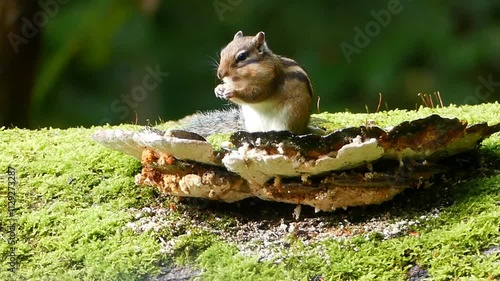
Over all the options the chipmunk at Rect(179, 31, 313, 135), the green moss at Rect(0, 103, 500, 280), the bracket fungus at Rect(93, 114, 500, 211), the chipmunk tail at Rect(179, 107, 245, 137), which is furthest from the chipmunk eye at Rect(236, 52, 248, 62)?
the bracket fungus at Rect(93, 114, 500, 211)

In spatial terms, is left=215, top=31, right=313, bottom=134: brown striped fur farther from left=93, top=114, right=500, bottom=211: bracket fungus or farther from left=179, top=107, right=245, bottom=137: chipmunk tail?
left=93, top=114, right=500, bottom=211: bracket fungus

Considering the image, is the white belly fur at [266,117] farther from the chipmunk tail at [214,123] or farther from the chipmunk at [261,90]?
the chipmunk tail at [214,123]

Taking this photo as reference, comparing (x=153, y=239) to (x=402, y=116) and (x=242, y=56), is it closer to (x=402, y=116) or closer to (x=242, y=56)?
(x=242, y=56)

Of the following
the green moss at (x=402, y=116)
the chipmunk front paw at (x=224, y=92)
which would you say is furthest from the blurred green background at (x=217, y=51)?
the chipmunk front paw at (x=224, y=92)

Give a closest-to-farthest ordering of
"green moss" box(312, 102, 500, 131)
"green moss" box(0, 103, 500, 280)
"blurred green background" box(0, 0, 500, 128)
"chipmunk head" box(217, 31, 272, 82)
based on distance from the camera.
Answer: "green moss" box(0, 103, 500, 280) < "green moss" box(312, 102, 500, 131) < "chipmunk head" box(217, 31, 272, 82) < "blurred green background" box(0, 0, 500, 128)

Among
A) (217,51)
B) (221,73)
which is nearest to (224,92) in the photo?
(221,73)

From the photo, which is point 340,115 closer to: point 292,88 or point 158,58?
point 292,88

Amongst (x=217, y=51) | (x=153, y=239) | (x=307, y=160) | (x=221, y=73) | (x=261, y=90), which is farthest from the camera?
(x=217, y=51)

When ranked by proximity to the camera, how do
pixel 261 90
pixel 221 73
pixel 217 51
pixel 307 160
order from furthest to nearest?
pixel 217 51 < pixel 221 73 < pixel 261 90 < pixel 307 160
